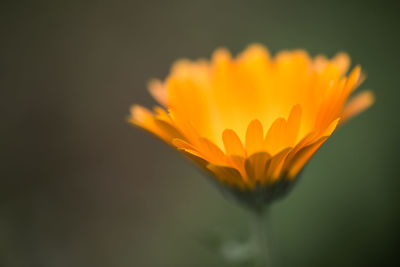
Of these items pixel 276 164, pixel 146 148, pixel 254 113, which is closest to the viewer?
pixel 276 164

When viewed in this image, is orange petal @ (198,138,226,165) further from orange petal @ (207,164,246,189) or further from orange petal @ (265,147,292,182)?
orange petal @ (265,147,292,182)

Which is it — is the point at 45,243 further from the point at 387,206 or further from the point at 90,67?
the point at 387,206

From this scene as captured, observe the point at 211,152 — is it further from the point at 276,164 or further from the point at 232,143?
the point at 276,164

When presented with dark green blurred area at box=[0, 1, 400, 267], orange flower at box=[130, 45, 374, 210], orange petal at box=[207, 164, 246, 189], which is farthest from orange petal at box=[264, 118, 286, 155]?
dark green blurred area at box=[0, 1, 400, 267]

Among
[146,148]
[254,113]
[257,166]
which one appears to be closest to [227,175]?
[257,166]

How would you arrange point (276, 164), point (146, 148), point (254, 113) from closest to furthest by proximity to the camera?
point (276, 164)
point (254, 113)
point (146, 148)

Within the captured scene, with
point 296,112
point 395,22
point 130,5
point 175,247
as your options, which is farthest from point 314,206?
point 130,5
